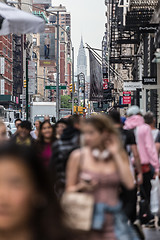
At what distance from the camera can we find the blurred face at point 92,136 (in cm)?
499

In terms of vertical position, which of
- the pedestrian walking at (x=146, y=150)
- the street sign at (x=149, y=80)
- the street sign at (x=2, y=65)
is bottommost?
the pedestrian walking at (x=146, y=150)

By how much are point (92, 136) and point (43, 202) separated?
305 centimetres

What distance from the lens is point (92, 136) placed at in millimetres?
5020

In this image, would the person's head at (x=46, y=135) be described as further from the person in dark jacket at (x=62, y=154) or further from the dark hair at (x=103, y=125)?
the dark hair at (x=103, y=125)

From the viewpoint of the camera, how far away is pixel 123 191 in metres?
5.55

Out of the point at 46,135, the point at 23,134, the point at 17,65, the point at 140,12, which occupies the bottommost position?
the point at 23,134

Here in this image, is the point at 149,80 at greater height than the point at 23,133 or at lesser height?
greater

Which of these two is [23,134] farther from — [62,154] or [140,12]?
[140,12]

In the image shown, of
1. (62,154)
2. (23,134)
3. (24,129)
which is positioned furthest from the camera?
(24,129)

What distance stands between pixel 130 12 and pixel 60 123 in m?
15.9

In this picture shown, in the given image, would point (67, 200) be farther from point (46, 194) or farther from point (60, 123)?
point (60, 123)

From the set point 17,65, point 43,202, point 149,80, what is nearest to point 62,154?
point 43,202

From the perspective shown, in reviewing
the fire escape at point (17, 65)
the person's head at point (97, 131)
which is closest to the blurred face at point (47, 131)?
the person's head at point (97, 131)

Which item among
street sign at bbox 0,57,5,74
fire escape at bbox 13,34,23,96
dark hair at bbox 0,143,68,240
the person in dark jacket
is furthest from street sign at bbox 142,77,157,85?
fire escape at bbox 13,34,23,96
